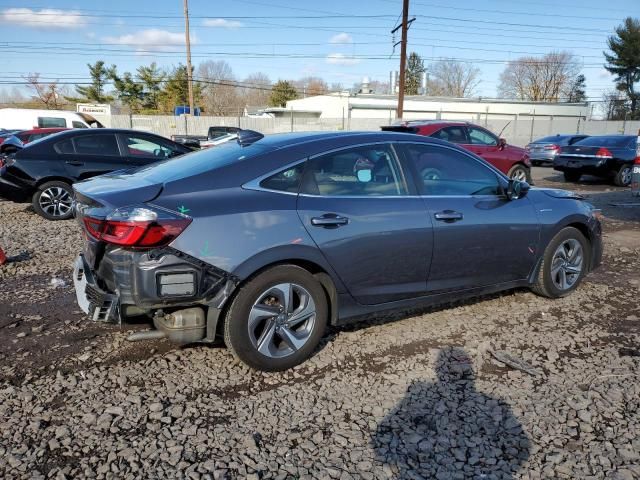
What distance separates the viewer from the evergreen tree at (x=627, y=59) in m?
56.6

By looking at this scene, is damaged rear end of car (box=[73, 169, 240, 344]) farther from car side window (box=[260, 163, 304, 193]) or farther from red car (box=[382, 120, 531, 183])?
red car (box=[382, 120, 531, 183])

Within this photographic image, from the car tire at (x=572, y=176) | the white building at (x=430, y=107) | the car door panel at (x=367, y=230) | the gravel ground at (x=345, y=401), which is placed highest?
the white building at (x=430, y=107)

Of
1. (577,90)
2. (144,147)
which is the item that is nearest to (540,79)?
(577,90)

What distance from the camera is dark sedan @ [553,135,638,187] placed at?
546 inches

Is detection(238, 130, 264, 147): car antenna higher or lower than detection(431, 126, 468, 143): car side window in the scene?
higher

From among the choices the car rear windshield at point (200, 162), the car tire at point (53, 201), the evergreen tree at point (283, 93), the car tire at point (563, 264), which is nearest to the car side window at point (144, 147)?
the car tire at point (53, 201)

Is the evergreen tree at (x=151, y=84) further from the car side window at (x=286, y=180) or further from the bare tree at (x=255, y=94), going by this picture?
the car side window at (x=286, y=180)

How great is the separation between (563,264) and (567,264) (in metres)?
0.07

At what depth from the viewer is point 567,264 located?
4.95 metres

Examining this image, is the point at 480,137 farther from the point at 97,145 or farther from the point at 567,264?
the point at 97,145

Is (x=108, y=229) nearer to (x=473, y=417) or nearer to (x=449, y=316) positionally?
(x=473, y=417)

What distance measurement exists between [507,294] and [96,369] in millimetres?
3805

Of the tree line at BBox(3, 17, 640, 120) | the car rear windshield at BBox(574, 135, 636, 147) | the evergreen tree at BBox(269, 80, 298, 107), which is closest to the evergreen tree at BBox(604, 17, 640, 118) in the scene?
the tree line at BBox(3, 17, 640, 120)

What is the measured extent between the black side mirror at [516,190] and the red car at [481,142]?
21.5 feet
